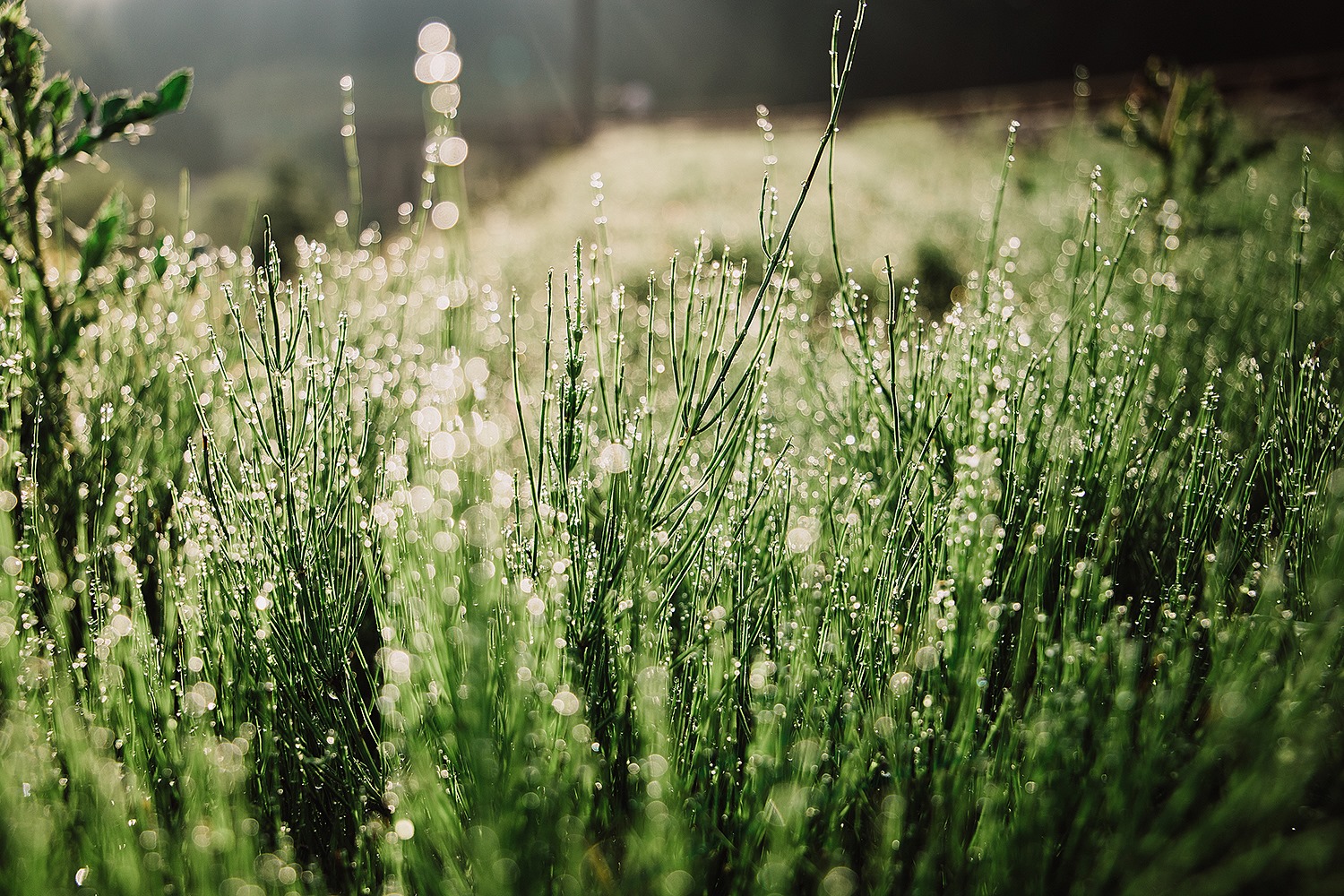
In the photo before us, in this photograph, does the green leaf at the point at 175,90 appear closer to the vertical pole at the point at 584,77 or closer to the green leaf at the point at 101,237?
the green leaf at the point at 101,237

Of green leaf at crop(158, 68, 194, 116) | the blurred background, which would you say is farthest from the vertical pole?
green leaf at crop(158, 68, 194, 116)

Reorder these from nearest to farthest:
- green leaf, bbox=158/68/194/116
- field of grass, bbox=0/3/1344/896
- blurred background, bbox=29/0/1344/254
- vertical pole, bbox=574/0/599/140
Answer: field of grass, bbox=0/3/1344/896
green leaf, bbox=158/68/194/116
blurred background, bbox=29/0/1344/254
vertical pole, bbox=574/0/599/140

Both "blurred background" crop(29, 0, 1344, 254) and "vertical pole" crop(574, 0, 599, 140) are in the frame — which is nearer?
"blurred background" crop(29, 0, 1344, 254)

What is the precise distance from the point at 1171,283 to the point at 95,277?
85.7 inches

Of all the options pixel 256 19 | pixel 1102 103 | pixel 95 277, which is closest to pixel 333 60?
pixel 256 19

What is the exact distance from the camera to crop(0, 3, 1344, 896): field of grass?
0.67 metres

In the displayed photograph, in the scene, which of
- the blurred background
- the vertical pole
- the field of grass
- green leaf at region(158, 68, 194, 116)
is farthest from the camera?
the vertical pole

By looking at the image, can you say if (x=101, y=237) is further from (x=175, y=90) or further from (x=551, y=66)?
(x=551, y=66)

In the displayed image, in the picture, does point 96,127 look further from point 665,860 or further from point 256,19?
point 256,19

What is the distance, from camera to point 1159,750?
2.20ft

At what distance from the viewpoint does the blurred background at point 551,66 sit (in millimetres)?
10602

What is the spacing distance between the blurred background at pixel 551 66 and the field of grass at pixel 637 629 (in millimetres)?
4868

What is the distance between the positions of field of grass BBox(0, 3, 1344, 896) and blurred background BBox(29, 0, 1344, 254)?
4868 millimetres

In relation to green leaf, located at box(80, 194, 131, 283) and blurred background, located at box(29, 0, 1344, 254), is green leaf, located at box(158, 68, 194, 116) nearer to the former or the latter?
green leaf, located at box(80, 194, 131, 283)
